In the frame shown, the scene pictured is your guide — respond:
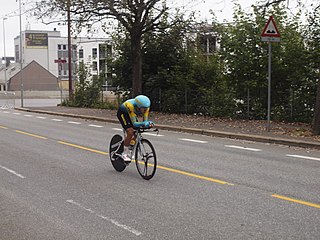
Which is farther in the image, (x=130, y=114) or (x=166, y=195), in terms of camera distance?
(x=130, y=114)

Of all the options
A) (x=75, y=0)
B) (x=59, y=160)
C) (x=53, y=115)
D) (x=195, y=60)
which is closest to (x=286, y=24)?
(x=195, y=60)

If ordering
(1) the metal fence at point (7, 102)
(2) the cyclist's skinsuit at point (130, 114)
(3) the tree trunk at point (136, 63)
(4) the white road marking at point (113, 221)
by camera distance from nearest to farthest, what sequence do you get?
(4) the white road marking at point (113, 221)
(2) the cyclist's skinsuit at point (130, 114)
(3) the tree trunk at point (136, 63)
(1) the metal fence at point (7, 102)

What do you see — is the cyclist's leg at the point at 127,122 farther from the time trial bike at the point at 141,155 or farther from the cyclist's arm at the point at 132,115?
the cyclist's arm at the point at 132,115

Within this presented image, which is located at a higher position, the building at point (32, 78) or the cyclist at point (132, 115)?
the building at point (32, 78)

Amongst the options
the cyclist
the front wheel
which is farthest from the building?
the front wheel

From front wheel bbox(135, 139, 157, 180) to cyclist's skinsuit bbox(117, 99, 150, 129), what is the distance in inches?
14.7

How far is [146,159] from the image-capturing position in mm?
7887

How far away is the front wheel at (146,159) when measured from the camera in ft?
25.6

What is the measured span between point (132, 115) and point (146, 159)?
2.71 feet

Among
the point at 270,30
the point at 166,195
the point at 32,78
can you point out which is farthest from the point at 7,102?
the point at 32,78

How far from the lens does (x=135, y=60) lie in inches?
879

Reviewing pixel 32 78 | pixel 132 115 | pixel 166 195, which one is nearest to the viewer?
pixel 166 195

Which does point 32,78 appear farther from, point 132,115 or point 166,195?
point 166,195

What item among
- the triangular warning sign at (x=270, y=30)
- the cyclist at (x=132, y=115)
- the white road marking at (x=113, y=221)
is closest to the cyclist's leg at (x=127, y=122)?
the cyclist at (x=132, y=115)
